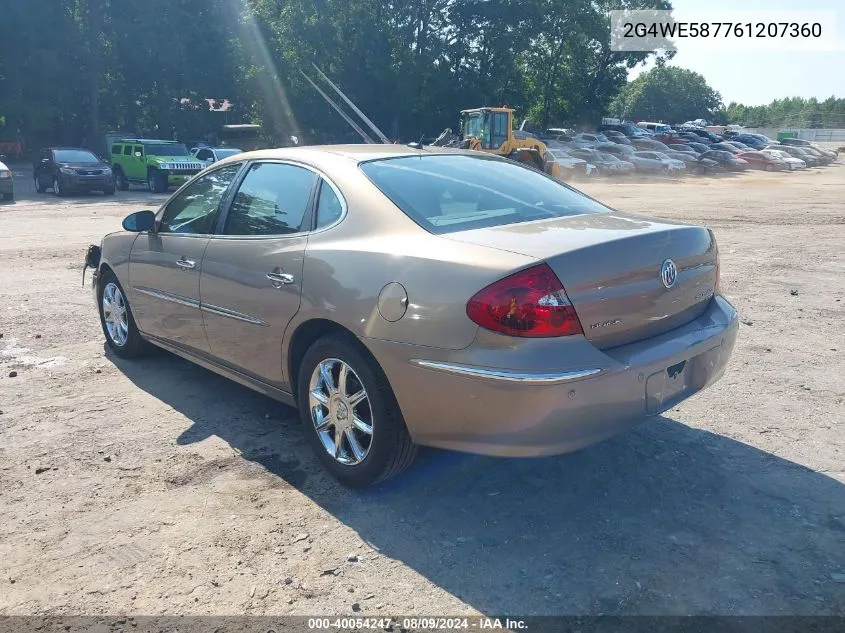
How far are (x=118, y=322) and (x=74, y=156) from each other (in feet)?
68.3

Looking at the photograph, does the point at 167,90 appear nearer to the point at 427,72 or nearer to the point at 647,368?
the point at 427,72

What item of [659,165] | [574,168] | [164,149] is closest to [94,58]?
[164,149]

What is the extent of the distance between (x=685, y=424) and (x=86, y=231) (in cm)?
1297

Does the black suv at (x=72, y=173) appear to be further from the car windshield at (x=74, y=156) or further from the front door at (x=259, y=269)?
the front door at (x=259, y=269)

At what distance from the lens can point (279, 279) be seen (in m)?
3.84

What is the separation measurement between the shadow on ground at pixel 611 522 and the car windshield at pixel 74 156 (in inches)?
874

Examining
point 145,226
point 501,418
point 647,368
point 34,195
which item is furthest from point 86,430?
point 34,195

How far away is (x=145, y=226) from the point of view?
5117mm

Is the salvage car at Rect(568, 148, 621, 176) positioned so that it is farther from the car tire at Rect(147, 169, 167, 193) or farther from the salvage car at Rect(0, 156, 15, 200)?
the salvage car at Rect(0, 156, 15, 200)

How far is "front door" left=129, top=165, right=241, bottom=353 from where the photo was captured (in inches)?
181

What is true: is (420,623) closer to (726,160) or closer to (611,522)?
(611,522)

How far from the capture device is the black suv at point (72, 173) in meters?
22.9

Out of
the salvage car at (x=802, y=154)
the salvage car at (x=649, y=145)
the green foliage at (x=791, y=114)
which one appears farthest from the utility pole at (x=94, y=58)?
the green foliage at (x=791, y=114)

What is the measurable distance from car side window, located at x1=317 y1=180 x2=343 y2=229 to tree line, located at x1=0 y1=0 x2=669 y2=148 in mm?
40413
